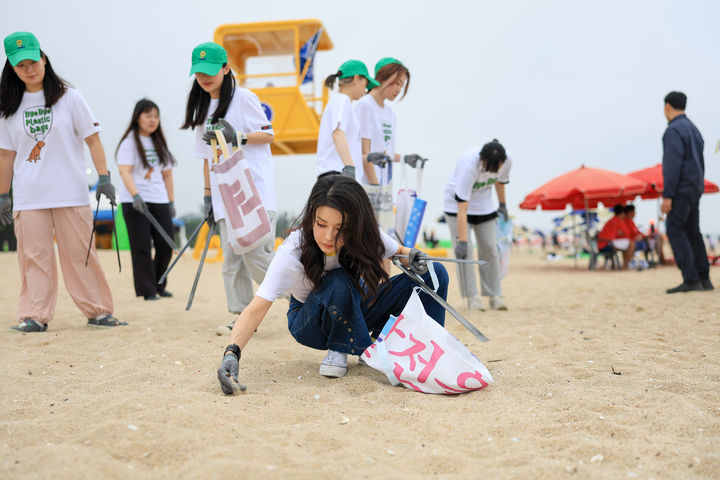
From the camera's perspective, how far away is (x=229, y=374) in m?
2.11

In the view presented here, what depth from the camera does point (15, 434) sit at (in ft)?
5.58

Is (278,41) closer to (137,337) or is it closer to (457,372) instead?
(137,337)

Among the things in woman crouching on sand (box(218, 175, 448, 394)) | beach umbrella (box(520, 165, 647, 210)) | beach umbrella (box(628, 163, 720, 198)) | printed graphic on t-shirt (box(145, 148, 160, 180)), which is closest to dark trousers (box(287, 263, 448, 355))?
woman crouching on sand (box(218, 175, 448, 394))

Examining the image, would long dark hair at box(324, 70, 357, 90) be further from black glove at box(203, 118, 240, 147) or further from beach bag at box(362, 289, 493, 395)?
beach bag at box(362, 289, 493, 395)

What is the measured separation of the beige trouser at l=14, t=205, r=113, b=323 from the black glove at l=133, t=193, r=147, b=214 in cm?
106

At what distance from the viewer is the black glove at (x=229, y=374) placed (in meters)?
2.08

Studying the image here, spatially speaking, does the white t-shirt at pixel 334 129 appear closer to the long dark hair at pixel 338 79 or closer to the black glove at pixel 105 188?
the long dark hair at pixel 338 79

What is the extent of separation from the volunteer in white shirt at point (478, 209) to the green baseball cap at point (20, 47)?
9.56ft

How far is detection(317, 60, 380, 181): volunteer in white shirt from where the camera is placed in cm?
362

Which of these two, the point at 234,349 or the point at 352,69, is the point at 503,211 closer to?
the point at 352,69

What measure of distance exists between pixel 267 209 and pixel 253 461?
84.9 inches

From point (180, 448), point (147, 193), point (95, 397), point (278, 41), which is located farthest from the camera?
point (278, 41)

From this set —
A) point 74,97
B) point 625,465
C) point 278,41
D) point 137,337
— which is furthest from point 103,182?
point 278,41

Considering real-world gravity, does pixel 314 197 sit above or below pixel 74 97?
below
